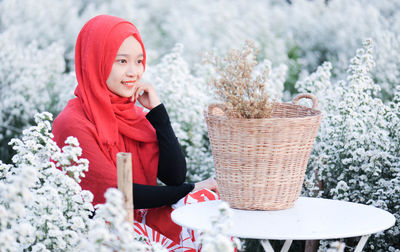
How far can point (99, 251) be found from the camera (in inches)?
64.5

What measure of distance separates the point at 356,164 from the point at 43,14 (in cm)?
545

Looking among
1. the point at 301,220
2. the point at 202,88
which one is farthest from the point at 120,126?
the point at 202,88

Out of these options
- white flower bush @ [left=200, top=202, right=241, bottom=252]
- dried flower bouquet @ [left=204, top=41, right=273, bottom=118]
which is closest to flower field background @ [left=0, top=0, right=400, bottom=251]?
white flower bush @ [left=200, top=202, right=241, bottom=252]

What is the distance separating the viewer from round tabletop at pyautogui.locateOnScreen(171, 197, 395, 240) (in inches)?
79.3

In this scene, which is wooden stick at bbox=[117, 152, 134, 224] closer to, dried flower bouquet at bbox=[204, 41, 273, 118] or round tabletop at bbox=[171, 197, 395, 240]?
round tabletop at bbox=[171, 197, 395, 240]

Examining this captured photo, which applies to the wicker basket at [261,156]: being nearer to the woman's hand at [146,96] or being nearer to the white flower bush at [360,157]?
the woman's hand at [146,96]

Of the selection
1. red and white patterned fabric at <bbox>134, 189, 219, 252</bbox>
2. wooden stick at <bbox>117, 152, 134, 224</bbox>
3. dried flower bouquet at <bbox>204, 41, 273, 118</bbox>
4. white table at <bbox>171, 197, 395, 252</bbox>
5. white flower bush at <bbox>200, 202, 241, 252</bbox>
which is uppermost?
dried flower bouquet at <bbox>204, 41, 273, 118</bbox>

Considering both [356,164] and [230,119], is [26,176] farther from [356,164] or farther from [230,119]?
[356,164]

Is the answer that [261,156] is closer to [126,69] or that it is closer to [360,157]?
[126,69]

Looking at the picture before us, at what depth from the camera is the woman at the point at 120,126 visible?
254 cm

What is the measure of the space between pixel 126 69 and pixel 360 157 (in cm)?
138

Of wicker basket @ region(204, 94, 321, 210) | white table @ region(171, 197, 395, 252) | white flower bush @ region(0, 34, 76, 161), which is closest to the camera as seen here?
white table @ region(171, 197, 395, 252)

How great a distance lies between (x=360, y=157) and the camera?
313 cm

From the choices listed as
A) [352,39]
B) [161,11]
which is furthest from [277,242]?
[161,11]
